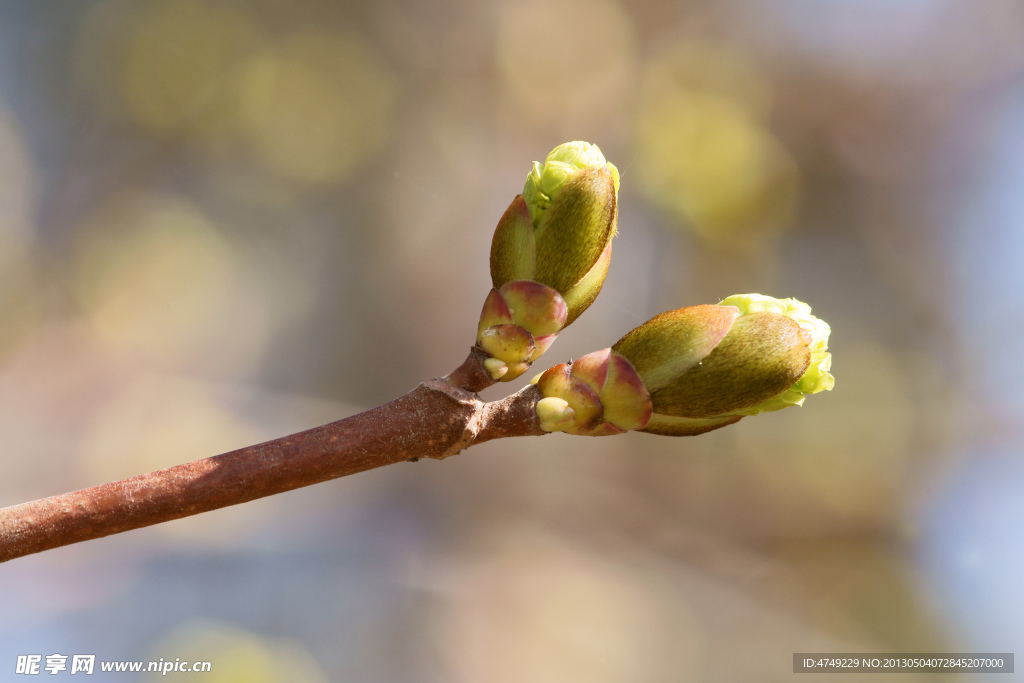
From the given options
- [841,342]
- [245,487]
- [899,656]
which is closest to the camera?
[245,487]

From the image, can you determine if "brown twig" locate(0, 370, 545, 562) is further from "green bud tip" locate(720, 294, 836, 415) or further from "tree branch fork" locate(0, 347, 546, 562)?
"green bud tip" locate(720, 294, 836, 415)

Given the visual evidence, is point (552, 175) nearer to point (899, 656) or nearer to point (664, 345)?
point (664, 345)

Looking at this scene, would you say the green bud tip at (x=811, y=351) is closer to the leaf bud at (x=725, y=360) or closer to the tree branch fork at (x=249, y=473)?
the leaf bud at (x=725, y=360)

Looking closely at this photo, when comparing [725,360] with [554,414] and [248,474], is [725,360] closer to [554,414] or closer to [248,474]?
[554,414]

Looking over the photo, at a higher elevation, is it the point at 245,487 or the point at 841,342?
the point at 841,342

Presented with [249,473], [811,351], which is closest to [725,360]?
[811,351]

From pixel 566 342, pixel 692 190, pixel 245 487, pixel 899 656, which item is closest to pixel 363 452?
pixel 245 487

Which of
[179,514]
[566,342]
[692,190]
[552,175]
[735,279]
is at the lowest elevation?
[179,514]

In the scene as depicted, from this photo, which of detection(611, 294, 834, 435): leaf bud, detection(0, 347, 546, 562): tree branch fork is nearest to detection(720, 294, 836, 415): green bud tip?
detection(611, 294, 834, 435): leaf bud
